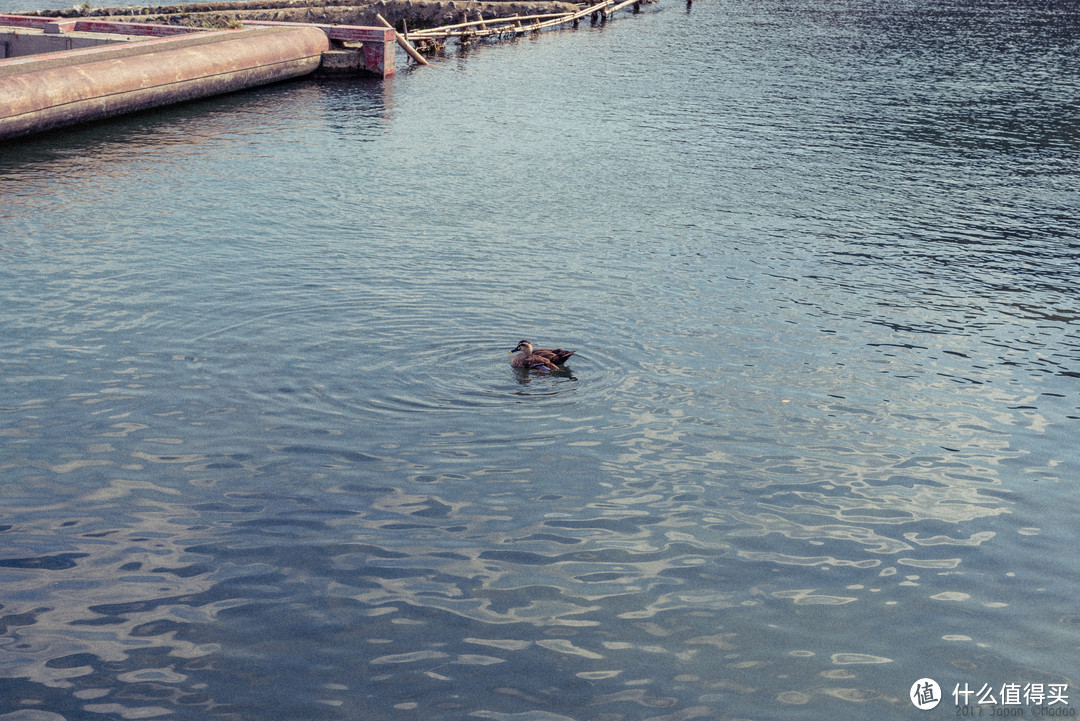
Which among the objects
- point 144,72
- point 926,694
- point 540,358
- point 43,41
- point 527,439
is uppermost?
point 43,41

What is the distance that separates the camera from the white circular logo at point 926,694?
916cm

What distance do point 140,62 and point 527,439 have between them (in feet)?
97.0

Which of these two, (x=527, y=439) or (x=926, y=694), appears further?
(x=527, y=439)

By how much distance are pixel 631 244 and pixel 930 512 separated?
38.3 feet

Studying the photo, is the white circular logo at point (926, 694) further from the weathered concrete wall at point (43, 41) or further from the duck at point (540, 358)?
the weathered concrete wall at point (43, 41)

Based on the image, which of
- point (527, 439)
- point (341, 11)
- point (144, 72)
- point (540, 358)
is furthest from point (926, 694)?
point (341, 11)

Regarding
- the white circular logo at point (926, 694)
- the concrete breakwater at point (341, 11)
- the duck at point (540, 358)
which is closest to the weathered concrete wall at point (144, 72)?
the duck at point (540, 358)

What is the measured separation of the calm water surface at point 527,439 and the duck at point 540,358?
298 millimetres

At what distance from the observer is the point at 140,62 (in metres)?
37.2

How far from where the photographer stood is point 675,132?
35.7 meters

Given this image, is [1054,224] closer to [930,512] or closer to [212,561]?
[930,512]

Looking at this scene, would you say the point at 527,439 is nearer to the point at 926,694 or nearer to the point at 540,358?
the point at 540,358

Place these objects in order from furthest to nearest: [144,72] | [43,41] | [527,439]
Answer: [43,41]
[144,72]
[527,439]

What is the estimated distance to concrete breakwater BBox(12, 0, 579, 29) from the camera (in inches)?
2800
